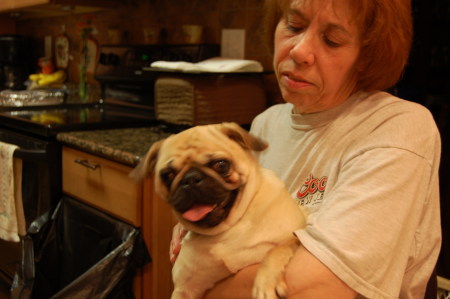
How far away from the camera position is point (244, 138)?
90 cm

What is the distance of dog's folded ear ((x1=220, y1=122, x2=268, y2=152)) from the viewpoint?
889 mm

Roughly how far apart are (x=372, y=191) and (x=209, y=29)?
1.58 m

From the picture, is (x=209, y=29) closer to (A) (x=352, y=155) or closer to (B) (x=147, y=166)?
→ (B) (x=147, y=166)

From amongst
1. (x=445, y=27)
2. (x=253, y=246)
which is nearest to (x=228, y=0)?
(x=445, y=27)

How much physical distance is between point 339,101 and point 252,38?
1056 mm

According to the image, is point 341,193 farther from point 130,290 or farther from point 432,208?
point 130,290

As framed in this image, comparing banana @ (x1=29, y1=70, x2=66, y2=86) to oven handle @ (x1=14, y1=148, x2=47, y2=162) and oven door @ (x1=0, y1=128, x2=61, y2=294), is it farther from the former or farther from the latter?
oven handle @ (x1=14, y1=148, x2=47, y2=162)

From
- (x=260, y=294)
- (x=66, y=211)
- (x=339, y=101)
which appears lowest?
(x=66, y=211)

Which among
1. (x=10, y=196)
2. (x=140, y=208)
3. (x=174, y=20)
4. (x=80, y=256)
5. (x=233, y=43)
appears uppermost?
(x=174, y=20)

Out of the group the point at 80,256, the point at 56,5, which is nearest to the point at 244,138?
the point at 80,256

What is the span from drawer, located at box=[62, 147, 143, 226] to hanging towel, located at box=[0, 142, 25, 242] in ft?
0.86

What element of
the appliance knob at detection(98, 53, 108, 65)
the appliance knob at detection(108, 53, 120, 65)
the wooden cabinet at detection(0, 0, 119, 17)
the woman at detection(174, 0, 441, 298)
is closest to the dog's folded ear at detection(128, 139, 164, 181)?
the woman at detection(174, 0, 441, 298)

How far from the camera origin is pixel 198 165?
825 millimetres

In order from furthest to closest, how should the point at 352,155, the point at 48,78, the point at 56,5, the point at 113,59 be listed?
the point at 48,78 → the point at 56,5 → the point at 113,59 → the point at 352,155
